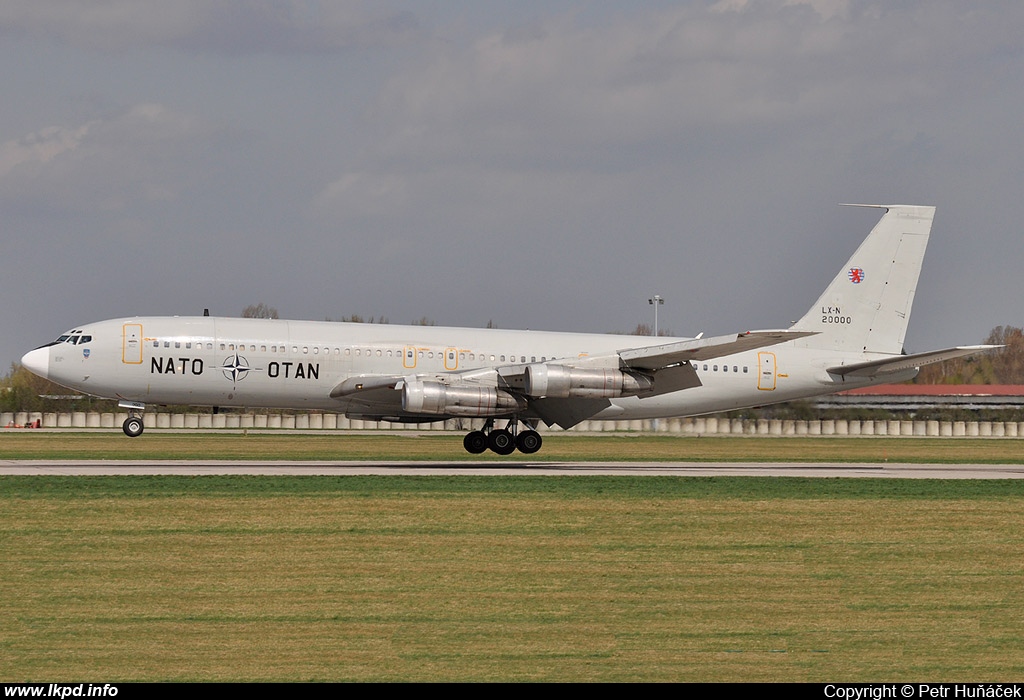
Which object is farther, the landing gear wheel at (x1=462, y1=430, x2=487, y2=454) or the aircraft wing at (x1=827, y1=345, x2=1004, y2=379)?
the landing gear wheel at (x1=462, y1=430, x2=487, y2=454)

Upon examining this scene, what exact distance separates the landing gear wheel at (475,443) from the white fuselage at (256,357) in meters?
2.73

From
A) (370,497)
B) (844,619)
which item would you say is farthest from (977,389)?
(844,619)

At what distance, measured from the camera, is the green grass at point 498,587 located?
11.3m

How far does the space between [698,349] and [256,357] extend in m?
13.7

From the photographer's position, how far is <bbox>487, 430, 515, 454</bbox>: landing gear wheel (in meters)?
40.4

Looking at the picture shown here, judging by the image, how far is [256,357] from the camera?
37719mm

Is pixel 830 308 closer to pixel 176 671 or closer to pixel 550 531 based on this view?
pixel 550 531

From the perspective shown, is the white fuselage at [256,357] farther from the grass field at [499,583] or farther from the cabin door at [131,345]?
the grass field at [499,583]

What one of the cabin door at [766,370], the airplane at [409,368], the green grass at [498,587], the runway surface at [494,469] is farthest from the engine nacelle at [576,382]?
the green grass at [498,587]

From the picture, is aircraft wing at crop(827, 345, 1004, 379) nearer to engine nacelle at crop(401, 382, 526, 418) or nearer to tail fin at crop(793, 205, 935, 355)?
tail fin at crop(793, 205, 935, 355)

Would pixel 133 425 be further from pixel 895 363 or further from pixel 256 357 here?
pixel 895 363

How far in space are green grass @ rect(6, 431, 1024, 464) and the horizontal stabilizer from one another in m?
4.81

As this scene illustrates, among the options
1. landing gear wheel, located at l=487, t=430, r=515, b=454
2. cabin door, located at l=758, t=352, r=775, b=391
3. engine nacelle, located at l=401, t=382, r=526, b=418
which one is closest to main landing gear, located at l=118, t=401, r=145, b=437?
engine nacelle, located at l=401, t=382, r=526, b=418

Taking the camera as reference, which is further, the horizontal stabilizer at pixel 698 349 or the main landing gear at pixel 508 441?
the main landing gear at pixel 508 441
